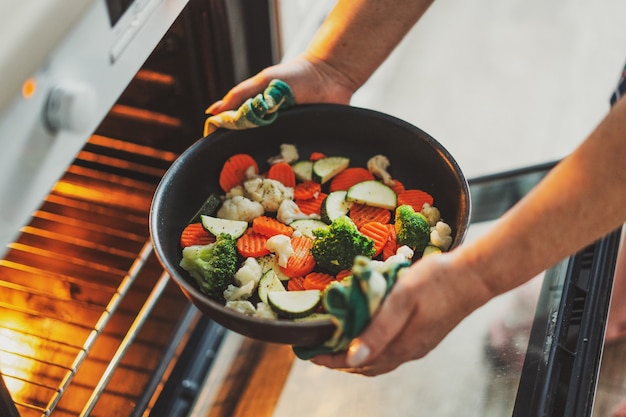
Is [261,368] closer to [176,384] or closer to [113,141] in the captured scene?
[176,384]

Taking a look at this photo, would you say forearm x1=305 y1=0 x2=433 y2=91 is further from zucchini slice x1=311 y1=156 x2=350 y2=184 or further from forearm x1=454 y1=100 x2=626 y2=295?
forearm x1=454 y1=100 x2=626 y2=295

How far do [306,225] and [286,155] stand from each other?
0.47ft

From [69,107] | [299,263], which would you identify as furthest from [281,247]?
[69,107]

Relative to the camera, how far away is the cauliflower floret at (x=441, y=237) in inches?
39.0

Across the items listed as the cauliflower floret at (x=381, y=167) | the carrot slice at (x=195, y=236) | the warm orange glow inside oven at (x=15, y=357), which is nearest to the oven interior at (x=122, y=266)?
the warm orange glow inside oven at (x=15, y=357)

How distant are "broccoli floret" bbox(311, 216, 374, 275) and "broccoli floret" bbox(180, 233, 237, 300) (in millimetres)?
123

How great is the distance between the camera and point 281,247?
38.9 inches

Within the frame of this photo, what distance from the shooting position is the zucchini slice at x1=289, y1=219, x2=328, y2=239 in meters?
1.05

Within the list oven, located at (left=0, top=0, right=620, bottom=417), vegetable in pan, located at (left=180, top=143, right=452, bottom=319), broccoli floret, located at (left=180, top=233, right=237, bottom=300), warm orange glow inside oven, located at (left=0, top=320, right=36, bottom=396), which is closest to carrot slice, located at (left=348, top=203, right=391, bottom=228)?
vegetable in pan, located at (left=180, top=143, right=452, bottom=319)

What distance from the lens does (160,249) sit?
923mm

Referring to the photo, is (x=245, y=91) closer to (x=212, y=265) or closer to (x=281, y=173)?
(x=281, y=173)

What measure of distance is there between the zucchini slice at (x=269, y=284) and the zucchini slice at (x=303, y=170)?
21cm

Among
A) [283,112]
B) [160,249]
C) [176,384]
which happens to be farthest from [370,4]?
[176,384]

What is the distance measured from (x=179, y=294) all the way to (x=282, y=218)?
51cm
